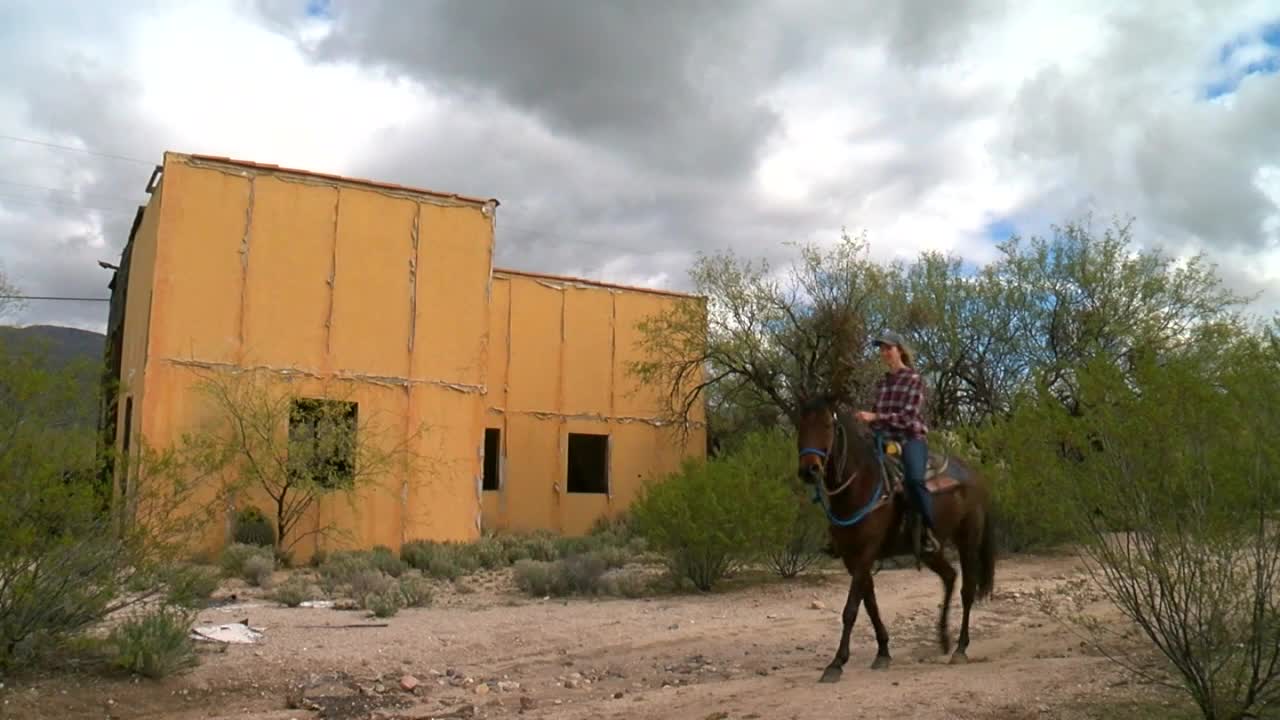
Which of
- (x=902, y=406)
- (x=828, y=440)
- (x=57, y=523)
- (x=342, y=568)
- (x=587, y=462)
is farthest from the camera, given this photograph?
(x=587, y=462)

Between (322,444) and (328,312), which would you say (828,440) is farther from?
(328,312)

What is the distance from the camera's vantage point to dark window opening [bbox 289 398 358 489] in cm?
1847

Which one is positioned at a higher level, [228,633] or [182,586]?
[182,586]

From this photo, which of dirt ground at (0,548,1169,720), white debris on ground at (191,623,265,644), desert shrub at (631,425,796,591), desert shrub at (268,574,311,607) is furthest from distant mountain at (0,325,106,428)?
desert shrub at (631,425,796,591)

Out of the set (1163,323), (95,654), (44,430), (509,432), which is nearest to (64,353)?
(44,430)

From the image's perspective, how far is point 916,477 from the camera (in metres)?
8.35

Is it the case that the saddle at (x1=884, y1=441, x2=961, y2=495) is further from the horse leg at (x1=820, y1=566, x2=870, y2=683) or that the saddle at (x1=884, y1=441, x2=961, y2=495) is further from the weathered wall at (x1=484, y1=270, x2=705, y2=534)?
the weathered wall at (x1=484, y1=270, x2=705, y2=534)

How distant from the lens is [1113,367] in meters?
7.07

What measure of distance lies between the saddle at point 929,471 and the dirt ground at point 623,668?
4.69 ft

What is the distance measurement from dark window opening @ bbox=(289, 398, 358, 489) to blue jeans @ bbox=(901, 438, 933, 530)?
12779mm

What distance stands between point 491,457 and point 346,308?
7.57 metres

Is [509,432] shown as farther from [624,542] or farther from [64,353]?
[64,353]

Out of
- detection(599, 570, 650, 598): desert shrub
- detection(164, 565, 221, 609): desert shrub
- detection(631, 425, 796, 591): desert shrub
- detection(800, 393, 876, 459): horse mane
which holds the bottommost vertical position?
detection(599, 570, 650, 598): desert shrub

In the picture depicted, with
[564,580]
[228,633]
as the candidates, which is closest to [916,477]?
[228,633]
